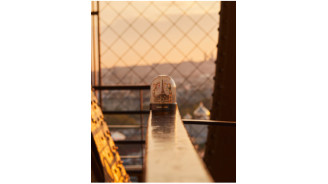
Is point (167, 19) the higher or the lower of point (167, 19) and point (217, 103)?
the higher

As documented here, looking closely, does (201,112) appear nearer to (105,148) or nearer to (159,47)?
(159,47)

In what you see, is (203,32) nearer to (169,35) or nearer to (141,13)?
(169,35)

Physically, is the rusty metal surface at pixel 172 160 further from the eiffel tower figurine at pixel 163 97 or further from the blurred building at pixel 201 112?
the blurred building at pixel 201 112

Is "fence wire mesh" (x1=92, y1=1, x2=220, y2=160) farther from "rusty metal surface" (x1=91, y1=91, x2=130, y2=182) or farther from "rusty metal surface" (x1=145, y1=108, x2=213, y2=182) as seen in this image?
"rusty metal surface" (x1=145, y1=108, x2=213, y2=182)

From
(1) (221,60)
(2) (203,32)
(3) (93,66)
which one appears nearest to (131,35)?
(3) (93,66)

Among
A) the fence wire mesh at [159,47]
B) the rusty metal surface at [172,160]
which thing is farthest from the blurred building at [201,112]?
the rusty metal surface at [172,160]

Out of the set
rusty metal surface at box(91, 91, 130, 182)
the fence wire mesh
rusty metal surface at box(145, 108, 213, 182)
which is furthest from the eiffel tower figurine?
the fence wire mesh
